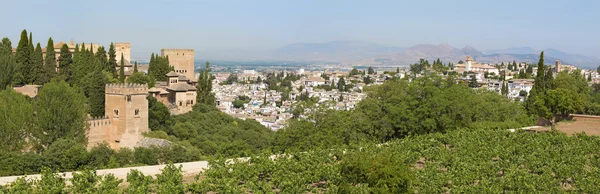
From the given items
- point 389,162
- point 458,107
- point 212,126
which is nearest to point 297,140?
point 458,107

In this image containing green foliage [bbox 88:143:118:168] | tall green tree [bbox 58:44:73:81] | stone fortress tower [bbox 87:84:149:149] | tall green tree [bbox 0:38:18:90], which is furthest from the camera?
tall green tree [bbox 58:44:73:81]

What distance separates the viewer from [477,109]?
1105 inches

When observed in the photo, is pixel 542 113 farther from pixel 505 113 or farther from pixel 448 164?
pixel 448 164

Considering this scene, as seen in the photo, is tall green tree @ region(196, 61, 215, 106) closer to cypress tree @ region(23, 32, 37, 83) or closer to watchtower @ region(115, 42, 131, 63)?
cypress tree @ region(23, 32, 37, 83)

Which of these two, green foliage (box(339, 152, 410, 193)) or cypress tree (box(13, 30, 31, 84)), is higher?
cypress tree (box(13, 30, 31, 84))

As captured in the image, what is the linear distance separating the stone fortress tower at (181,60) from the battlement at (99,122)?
19.7 meters

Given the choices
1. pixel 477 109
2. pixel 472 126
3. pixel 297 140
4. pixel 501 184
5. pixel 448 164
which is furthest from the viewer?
pixel 477 109

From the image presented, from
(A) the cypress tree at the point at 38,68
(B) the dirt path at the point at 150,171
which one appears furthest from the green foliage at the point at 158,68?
(B) the dirt path at the point at 150,171

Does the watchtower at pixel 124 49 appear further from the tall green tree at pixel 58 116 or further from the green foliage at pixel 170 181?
the green foliage at pixel 170 181

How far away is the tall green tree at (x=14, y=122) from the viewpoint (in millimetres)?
23188

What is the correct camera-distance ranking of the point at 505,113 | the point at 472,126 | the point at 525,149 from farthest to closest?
the point at 505,113
the point at 472,126
the point at 525,149

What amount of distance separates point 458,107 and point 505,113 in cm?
889

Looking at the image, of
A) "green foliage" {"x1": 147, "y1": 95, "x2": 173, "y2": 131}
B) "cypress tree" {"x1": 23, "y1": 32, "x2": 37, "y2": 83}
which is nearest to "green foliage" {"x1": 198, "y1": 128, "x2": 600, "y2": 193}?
"green foliage" {"x1": 147, "y1": 95, "x2": 173, "y2": 131}

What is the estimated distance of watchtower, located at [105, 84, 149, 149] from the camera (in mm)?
27016
